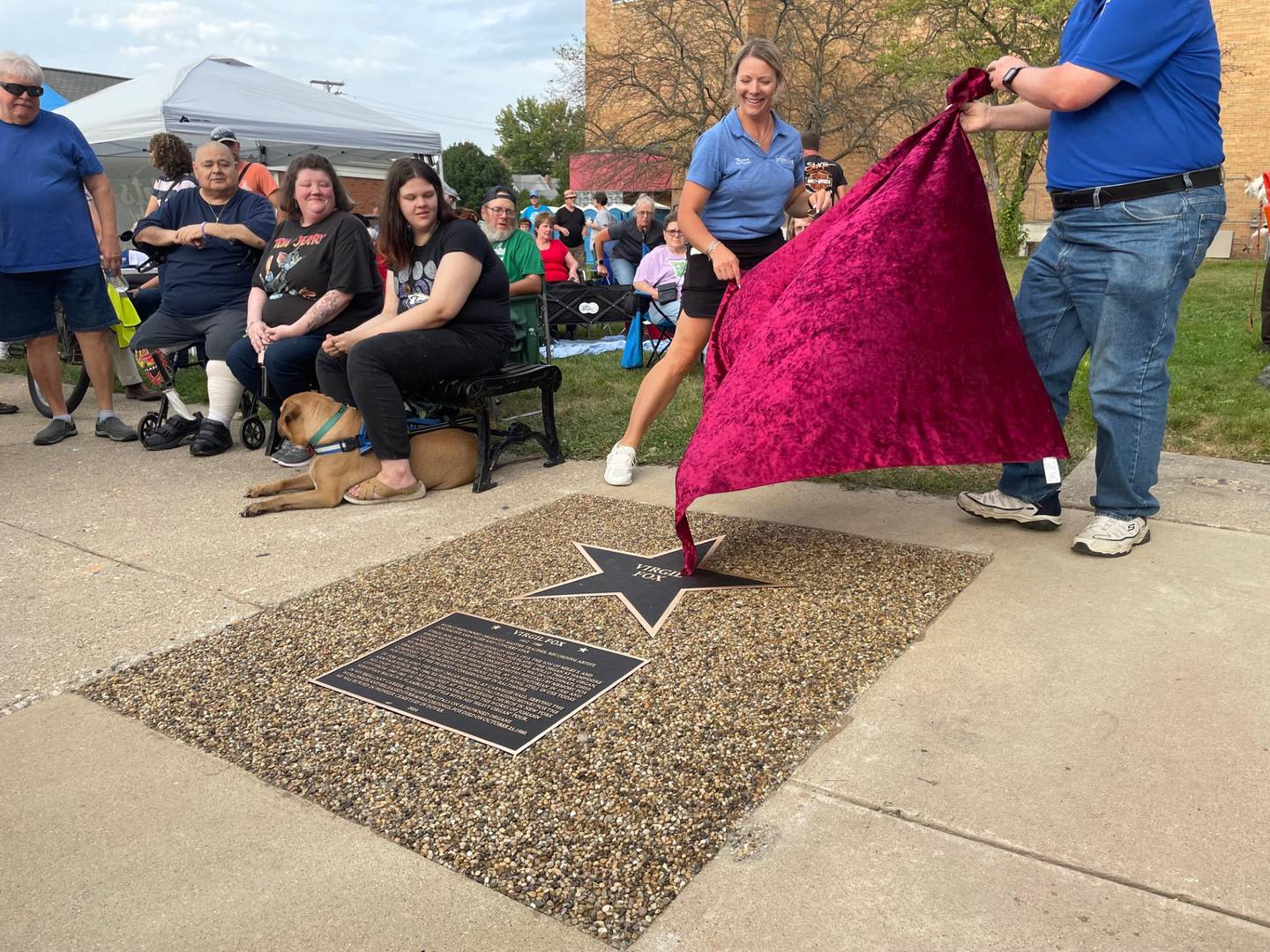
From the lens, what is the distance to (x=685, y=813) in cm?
218

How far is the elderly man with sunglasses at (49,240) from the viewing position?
5.92m

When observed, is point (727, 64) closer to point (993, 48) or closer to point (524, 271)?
point (993, 48)

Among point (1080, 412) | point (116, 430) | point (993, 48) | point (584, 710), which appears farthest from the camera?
point (993, 48)

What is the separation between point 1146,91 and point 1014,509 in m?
1.56

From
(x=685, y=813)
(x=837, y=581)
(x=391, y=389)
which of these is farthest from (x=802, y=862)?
(x=391, y=389)

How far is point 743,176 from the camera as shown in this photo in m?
4.49

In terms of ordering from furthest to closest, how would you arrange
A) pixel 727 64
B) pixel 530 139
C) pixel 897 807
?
pixel 530 139 → pixel 727 64 → pixel 897 807

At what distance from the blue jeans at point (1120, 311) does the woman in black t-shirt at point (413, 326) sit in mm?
2542

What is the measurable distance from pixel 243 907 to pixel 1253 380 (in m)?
6.91

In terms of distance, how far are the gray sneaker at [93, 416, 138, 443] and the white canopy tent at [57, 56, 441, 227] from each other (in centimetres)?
642

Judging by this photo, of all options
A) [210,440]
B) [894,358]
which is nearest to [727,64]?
[210,440]

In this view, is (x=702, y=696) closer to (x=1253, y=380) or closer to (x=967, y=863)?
(x=967, y=863)

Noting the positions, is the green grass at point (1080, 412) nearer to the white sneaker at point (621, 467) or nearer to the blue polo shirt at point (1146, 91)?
the white sneaker at point (621, 467)

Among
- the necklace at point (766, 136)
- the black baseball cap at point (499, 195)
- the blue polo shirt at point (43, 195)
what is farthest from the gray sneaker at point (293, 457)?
the necklace at point (766, 136)
